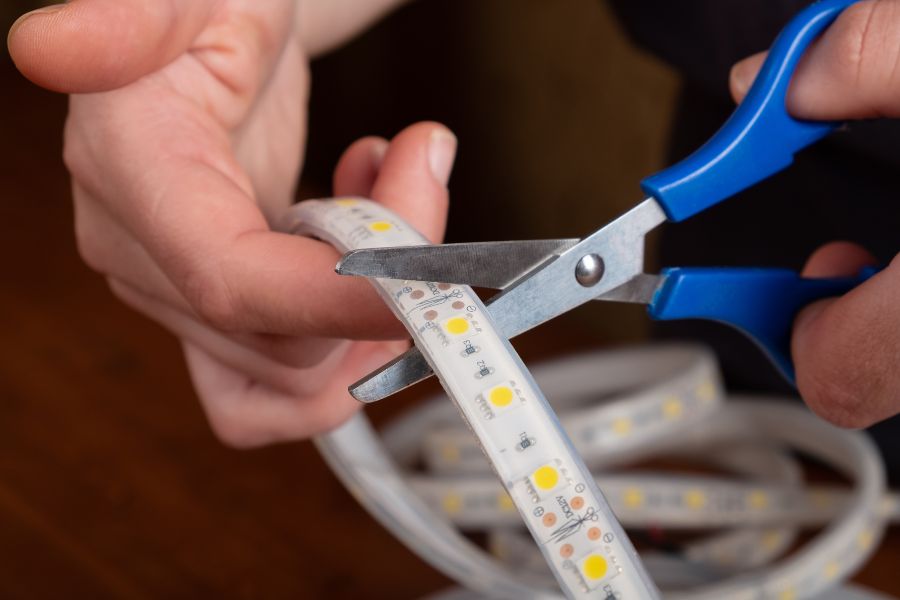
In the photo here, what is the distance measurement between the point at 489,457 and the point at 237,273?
Result: 112mm

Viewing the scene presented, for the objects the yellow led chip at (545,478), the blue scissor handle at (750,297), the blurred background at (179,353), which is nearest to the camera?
the yellow led chip at (545,478)

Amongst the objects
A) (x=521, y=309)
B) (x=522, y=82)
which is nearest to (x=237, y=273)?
(x=521, y=309)

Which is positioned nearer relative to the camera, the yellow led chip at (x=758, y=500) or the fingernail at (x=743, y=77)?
the fingernail at (x=743, y=77)

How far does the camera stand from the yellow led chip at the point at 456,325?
0.29 m

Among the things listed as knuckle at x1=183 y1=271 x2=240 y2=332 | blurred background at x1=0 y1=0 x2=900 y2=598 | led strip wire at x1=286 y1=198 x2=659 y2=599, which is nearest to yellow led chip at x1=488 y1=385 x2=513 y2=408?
led strip wire at x1=286 y1=198 x2=659 y2=599

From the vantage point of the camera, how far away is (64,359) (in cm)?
69

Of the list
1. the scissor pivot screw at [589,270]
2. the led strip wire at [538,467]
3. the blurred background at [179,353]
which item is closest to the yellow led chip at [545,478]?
the led strip wire at [538,467]

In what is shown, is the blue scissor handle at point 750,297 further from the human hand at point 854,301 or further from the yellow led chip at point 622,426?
the yellow led chip at point 622,426

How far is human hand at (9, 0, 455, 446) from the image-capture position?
0.33m

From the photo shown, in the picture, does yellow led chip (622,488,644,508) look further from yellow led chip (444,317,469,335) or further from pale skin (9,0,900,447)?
yellow led chip (444,317,469,335)

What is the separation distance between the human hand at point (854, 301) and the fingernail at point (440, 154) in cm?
12

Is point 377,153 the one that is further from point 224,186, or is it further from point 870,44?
point 870,44

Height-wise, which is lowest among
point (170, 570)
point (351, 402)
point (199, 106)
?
point (170, 570)

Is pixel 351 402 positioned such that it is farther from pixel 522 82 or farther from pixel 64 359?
pixel 522 82
